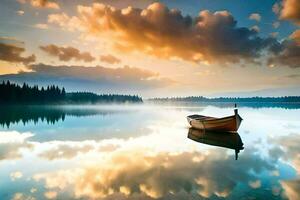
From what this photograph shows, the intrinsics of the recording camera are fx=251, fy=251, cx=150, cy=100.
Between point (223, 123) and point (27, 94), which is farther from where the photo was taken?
point (27, 94)

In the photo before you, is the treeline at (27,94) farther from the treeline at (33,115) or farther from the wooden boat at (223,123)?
the wooden boat at (223,123)

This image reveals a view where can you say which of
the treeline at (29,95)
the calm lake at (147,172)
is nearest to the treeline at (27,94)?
the treeline at (29,95)

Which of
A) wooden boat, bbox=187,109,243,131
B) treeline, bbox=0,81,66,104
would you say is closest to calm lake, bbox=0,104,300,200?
wooden boat, bbox=187,109,243,131

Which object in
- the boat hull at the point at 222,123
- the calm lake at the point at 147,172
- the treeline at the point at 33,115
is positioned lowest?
the treeline at the point at 33,115

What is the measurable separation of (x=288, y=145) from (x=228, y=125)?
7421 mm

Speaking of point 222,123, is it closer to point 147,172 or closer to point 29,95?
point 147,172

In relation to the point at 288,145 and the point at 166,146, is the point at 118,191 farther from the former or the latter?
the point at 288,145

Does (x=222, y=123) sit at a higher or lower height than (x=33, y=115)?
higher

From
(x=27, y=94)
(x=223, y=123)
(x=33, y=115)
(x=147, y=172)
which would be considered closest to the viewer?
(x=147, y=172)

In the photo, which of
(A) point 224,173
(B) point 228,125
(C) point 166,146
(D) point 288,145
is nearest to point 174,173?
(A) point 224,173

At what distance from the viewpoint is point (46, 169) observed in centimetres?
1341

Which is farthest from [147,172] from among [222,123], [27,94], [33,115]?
[27,94]

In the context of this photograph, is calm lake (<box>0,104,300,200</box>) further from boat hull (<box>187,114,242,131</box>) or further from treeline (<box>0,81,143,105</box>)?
treeline (<box>0,81,143,105</box>)

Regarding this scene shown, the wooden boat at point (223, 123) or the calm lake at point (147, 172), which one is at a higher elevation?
the wooden boat at point (223, 123)
